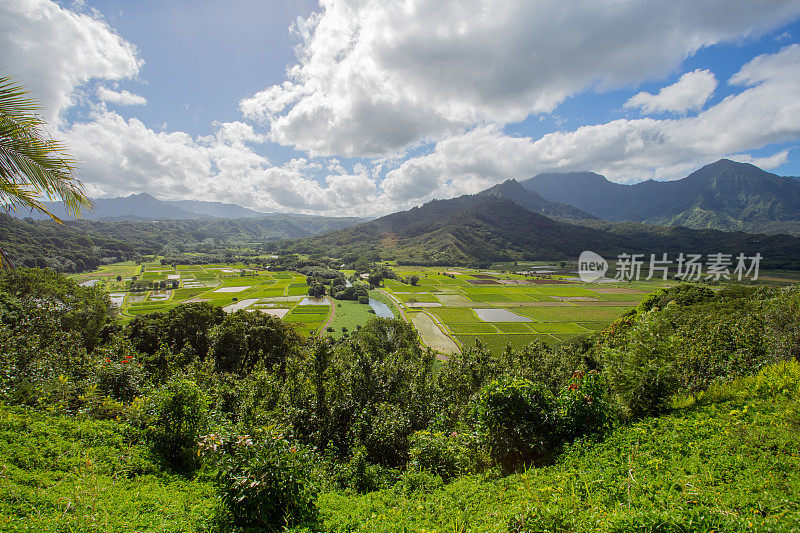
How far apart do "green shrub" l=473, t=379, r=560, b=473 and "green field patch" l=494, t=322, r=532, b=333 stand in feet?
159

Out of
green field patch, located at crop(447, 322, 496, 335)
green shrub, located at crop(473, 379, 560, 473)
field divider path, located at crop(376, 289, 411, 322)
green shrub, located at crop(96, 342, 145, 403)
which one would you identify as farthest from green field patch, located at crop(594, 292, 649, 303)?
green shrub, located at crop(96, 342, 145, 403)

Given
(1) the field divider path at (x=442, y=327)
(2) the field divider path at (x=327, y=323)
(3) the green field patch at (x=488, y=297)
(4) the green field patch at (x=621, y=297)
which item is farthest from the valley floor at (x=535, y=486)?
(4) the green field patch at (x=621, y=297)

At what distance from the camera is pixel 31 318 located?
1767 cm

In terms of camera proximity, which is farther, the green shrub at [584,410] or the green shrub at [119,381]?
the green shrub at [119,381]

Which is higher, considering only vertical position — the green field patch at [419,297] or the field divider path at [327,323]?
the green field patch at [419,297]

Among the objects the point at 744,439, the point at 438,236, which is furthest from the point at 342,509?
the point at 438,236

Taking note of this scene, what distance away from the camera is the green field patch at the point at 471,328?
52.8 meters

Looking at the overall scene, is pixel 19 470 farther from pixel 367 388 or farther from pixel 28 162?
pixel 367 388

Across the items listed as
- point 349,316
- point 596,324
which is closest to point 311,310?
point 349,316

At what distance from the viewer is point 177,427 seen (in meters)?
8.47

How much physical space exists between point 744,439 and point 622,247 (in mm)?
196351

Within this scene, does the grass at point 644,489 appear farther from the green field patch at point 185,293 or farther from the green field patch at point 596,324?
the green field patch at point 185,293

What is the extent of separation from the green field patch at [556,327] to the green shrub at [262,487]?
5560 cm

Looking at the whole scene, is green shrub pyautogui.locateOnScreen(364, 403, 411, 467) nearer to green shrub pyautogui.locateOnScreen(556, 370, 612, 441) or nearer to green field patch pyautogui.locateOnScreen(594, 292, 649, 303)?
green shrub pyautogui.locateOnScreen(556, 370, 612, 441)
